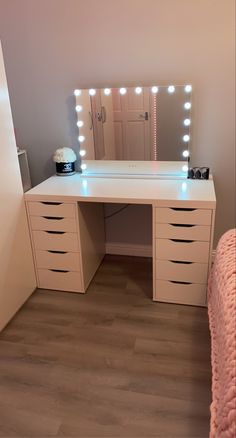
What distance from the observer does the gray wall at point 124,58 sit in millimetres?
2090

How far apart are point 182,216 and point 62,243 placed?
77 cm

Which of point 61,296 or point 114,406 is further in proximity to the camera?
point 61,296

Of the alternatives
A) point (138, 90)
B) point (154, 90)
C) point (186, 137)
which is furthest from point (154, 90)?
point (186, 137)

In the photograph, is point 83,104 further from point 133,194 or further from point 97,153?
point 133,194

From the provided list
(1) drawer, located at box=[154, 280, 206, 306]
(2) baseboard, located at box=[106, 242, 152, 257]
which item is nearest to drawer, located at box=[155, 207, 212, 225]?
(1) drawer, located at box=[154, 280, 206, 306]

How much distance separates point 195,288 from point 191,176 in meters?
0.74

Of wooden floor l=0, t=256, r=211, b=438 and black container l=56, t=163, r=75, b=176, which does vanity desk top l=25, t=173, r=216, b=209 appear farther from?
wooden floor l=0, t=256, r=211, b=438

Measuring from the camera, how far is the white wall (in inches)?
75.2

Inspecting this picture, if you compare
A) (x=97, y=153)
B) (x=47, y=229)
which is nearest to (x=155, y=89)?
(x=97, y=153)

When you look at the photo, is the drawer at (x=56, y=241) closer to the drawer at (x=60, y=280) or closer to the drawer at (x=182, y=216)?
the drawer at (x=60, y=280)

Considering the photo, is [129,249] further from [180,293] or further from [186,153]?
[186,153]

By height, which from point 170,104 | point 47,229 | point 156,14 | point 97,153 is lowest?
point 47,229

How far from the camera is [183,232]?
1.98m

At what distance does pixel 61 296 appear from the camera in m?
2.28
